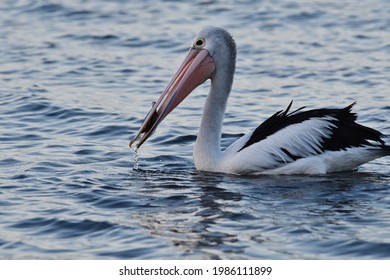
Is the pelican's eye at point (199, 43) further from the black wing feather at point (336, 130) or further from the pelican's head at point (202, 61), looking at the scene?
the black wing feather at point (336, 130)

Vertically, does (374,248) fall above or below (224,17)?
below

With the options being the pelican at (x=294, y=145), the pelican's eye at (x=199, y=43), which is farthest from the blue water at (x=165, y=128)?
the pelican's eye at (x=199, y=43)

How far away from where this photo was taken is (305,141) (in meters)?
8.16

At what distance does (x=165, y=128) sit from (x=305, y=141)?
234 centimetres

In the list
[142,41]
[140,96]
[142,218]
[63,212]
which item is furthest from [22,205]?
[142,41]

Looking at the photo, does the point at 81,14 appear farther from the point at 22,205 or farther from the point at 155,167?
the point at 22,205

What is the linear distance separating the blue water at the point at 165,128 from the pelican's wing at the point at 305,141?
173mm

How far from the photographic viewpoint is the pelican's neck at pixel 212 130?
27.4 ft

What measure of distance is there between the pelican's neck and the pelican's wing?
0.22 m

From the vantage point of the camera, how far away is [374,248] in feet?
20.6

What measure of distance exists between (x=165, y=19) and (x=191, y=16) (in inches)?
17.2

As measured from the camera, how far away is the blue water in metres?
6.60

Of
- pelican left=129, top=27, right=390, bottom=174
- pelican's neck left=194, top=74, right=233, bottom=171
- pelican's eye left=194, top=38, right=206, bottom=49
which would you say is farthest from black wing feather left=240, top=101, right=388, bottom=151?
pelican's eye left=194, top=38, right=206, bottom=49

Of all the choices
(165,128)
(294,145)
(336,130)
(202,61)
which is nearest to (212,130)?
(202,61)
